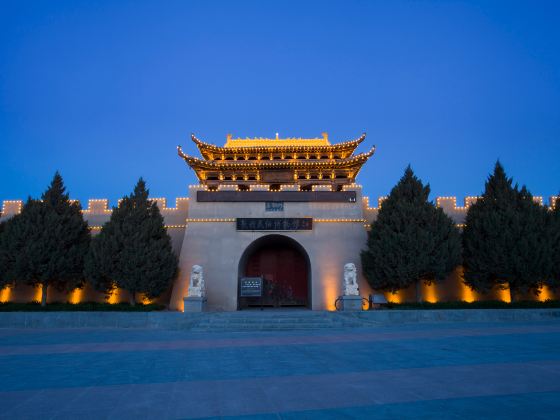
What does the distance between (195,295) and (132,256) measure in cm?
286

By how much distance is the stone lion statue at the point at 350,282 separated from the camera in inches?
561

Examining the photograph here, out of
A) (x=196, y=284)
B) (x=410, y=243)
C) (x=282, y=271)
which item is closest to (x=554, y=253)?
(x=410, y=243)

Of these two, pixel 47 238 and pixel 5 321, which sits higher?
pixel 47 238

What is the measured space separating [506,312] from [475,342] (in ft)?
21.2

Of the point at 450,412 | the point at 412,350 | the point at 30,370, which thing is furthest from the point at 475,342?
the point at 30,370

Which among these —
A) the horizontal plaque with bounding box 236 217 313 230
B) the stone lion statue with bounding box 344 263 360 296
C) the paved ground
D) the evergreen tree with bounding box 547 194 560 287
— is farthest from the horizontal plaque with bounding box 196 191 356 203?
the paved ground

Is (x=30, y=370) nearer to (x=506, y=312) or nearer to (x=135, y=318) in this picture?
(x=135, y=318)

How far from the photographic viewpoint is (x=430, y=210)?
14844 mm

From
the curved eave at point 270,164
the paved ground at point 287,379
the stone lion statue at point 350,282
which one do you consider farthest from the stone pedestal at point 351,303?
the curved eave at point 270,164

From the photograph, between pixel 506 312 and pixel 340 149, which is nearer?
pixel 506 312

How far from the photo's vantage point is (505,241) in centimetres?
1448

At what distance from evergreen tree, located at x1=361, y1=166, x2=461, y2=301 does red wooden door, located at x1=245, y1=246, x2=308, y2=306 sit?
4.23m

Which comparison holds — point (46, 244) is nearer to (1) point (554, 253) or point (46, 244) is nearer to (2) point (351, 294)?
(2) point (351, 294)

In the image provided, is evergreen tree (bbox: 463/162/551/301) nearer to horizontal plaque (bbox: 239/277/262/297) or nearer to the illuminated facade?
the illuminated facade
